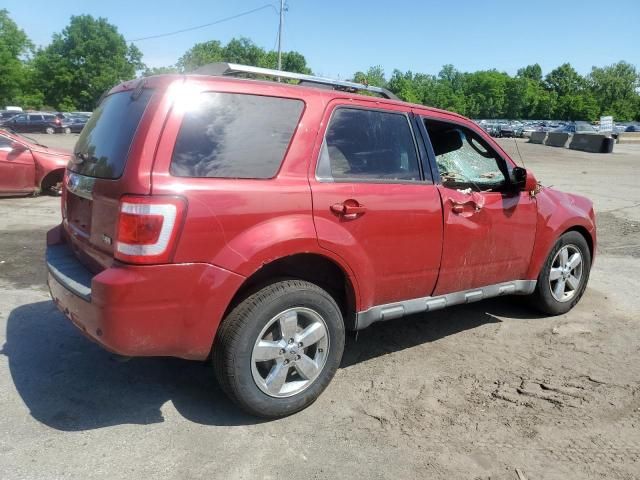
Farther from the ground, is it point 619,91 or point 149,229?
point 619,91

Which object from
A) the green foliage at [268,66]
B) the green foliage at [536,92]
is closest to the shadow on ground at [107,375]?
the green foliage at [268,66]

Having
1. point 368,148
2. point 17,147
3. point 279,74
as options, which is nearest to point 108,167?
point 279,74

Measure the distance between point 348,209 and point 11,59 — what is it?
77.9m

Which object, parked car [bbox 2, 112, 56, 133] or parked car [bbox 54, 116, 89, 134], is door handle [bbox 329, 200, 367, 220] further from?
parked car [bbox 54, 116, 89, 134]

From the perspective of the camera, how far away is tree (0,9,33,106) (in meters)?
66.1

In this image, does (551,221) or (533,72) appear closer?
(551,221)

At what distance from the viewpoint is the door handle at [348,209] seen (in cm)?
330

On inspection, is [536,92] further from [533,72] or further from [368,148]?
[368,148]

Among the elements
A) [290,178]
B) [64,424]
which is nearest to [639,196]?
[290,178]

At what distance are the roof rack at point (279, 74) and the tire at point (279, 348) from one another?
1.37 metres

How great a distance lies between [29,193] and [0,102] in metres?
69.1

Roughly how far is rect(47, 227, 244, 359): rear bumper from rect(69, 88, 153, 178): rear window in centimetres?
59

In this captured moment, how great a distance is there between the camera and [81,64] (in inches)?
3127

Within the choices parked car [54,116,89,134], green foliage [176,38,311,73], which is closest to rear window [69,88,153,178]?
parked car [54,116,89,134]
